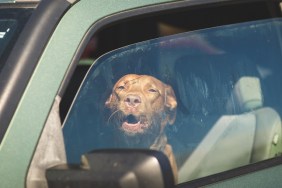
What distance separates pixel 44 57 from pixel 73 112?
0.25 meters

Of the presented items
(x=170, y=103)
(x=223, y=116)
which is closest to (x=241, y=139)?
(x=223, y=116)

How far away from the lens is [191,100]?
113 inches

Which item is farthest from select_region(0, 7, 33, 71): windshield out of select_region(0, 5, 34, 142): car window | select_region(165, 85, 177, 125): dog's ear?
select_region(165, 85, 177, 125): dog's ear

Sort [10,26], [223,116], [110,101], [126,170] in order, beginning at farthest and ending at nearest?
[223,116], [110,101], [10,26], [126,170]

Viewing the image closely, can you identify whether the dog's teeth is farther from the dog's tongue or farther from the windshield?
the windshield

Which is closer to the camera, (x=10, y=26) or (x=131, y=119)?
(x=10, y=26)

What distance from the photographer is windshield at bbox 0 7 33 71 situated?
243 centimetres

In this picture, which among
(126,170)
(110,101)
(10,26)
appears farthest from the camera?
(110,101)

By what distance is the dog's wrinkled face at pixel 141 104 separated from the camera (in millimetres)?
2666

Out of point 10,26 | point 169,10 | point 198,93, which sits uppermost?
point 169,10

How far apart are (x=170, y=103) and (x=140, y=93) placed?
4.7 inches

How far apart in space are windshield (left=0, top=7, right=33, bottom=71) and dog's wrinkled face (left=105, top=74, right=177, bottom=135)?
40 centimetres

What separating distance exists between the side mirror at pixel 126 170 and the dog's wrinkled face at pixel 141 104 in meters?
0.48

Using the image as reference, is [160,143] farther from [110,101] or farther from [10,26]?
[10,26]
